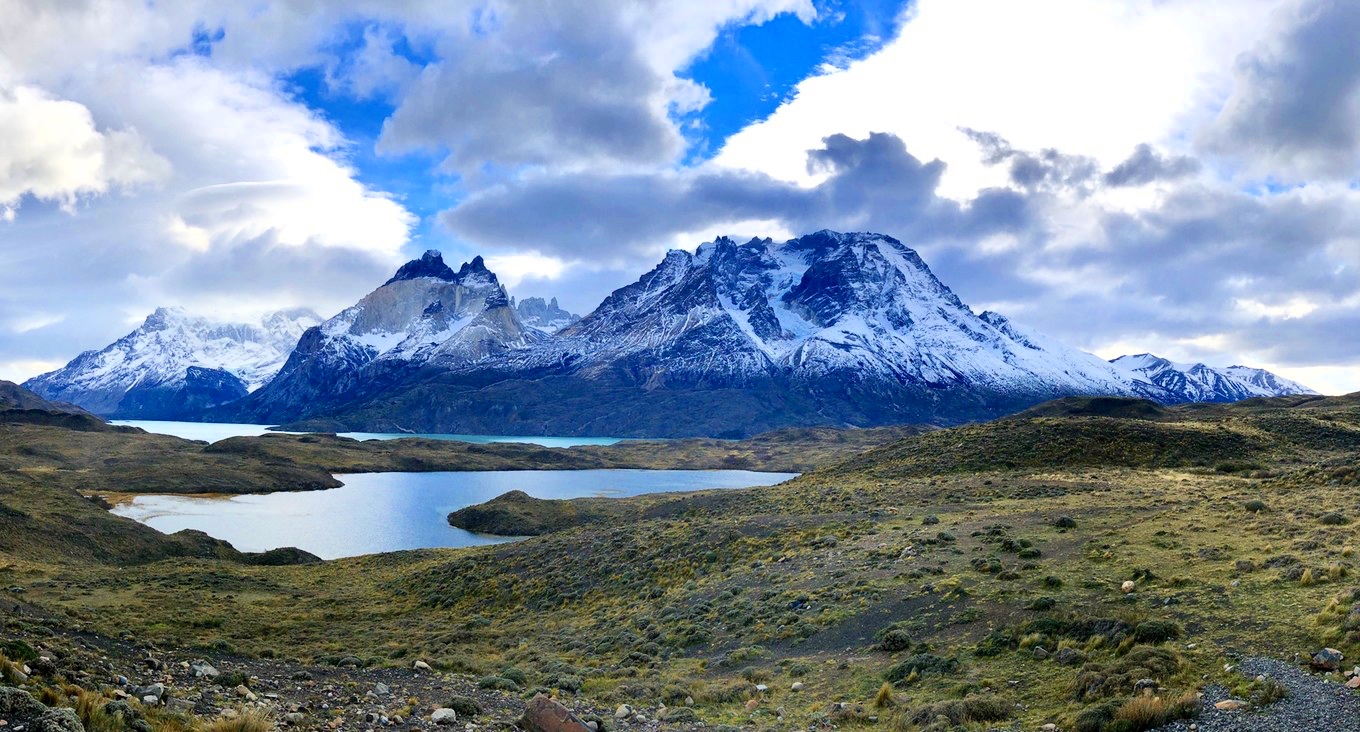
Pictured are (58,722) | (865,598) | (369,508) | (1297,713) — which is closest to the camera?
(58,722)

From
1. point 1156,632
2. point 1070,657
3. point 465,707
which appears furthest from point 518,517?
point 1156,632

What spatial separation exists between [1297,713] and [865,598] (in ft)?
44.5

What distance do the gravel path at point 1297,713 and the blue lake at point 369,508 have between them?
6518 centimetres

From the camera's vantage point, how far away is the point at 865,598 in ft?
81.3

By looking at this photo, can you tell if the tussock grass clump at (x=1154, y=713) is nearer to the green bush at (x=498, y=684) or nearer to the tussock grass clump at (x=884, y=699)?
the tussock grass clump at (x=884, y=699)

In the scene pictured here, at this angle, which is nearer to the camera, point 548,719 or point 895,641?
point 548,719

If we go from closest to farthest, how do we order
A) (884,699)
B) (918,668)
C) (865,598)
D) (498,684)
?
(884,699) → (918,668) → (498,684) → (865,598)

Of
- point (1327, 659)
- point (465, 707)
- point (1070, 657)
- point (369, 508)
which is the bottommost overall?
point (369, 508)

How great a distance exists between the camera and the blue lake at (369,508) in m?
73.9

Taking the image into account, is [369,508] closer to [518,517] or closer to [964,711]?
[518,517]

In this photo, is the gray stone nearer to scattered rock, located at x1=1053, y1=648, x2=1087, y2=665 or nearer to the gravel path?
the gravel path

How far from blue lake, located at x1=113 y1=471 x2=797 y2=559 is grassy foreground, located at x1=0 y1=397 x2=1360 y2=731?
18.4 meters

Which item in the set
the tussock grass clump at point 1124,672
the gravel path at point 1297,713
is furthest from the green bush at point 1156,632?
the gravel path at point 1297,713

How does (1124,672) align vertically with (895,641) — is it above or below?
above
